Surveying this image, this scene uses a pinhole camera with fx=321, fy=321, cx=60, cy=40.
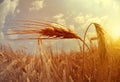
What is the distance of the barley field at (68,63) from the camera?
6.61 feet

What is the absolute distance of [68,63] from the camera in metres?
2.06

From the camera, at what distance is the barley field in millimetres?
2014

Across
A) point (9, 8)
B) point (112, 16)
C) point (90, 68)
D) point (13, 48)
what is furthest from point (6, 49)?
point (112, 16)

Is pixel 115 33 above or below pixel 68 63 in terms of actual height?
above

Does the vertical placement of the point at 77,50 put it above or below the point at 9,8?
below

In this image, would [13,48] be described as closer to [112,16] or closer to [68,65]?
[68,65]

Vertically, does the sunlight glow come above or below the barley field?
above

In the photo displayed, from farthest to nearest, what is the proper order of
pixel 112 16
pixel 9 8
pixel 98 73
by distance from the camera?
1. pixel 9 8
2. pixel 112 16
3. pixel 98 73

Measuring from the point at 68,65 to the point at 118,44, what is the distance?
350 mm

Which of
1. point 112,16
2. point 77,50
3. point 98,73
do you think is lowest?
point 98,73

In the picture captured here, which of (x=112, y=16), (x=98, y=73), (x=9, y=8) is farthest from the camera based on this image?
(x=9, y=8)

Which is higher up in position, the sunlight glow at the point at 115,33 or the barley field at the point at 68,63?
the sunlight glow at the point at 115,33

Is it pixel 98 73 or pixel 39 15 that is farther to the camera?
pixel 39 15

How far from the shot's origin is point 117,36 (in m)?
2.10
